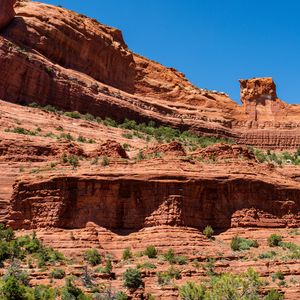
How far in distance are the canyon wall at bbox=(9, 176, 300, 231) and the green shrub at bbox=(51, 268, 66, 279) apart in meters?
5.37

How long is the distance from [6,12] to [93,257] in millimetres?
39360

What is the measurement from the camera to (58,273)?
3161 centimetres

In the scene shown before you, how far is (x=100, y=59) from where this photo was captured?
76062 millimetres

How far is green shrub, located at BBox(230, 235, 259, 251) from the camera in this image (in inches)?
1406

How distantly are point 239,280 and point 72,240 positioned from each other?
33.1 feet

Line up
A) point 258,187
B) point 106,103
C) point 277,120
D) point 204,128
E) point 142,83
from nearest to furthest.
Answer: point 258,187
point 106,103
point 204,128
point 277,120
point 142,83

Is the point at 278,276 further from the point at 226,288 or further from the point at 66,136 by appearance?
the point at 66,136

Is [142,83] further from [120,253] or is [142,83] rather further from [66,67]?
[120,253]

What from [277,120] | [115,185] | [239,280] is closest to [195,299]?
[239,280]

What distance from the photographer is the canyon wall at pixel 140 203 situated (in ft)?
122

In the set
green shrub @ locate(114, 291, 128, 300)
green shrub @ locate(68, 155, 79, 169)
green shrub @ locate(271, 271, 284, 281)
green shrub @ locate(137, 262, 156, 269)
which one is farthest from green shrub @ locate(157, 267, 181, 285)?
green shrub @ locate(68, 155, 79, 169)

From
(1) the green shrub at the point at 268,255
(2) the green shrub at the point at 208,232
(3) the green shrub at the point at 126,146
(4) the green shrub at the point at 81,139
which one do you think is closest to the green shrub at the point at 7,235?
(2) the green shrub at the point at 208,232

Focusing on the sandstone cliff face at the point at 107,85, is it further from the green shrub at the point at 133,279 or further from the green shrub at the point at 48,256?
the green shrub at the point at 133,279

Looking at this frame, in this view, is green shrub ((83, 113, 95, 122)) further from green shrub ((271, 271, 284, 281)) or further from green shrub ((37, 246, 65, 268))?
green shrub ((271, 271, 284, 281))
